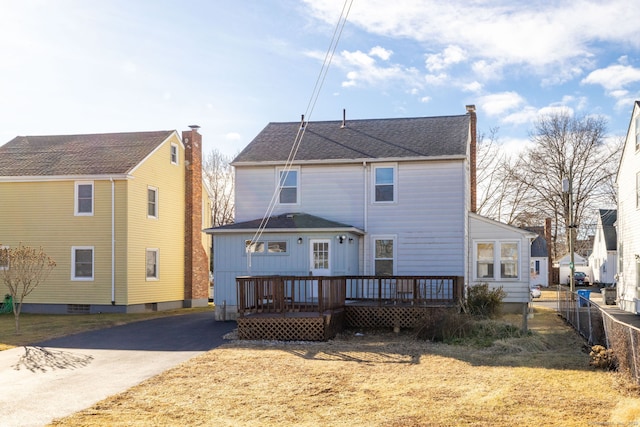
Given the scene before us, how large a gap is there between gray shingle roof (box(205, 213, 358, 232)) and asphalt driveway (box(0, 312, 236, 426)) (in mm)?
3070

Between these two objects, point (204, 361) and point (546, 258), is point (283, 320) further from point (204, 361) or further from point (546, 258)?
point (546, 258)

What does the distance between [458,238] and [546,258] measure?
1297 inches

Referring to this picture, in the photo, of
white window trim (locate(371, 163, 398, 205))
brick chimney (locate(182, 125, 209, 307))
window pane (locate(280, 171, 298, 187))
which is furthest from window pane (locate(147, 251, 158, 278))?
white window trim (locate(371, 163, 398, 205))

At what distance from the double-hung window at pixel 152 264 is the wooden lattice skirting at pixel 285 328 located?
447 inches

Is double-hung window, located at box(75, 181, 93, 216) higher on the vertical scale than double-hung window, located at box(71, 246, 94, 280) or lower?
higher

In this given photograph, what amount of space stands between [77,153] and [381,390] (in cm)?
2040

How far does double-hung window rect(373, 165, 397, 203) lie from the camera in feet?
A: 72.9

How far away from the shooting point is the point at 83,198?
25062 millimetres

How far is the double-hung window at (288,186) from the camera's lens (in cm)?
2278

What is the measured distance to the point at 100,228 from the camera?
24766 mm

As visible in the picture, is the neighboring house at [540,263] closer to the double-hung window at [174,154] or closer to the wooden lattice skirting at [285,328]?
the double-hung window at [174,154]

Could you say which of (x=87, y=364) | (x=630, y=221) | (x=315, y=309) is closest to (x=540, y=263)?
(x=630, y=221)

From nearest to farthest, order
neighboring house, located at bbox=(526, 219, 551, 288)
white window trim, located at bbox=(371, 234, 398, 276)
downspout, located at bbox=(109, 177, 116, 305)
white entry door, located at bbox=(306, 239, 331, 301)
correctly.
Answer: white entry door, located at bbox=(306, 239, 331, 301) → white window trim, located at bbox=(371, 234, 398, 276) → downspout, located at bbox=(109, 177, 116, 305) → neighboring house, located at bbox=(526, 219, 551, 288)

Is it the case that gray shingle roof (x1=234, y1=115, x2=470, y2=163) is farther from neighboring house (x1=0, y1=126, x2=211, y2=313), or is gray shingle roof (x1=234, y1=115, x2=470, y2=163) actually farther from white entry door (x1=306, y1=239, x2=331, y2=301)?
neighboring house (x1=0, y1=126, x2=211, y2=313)
